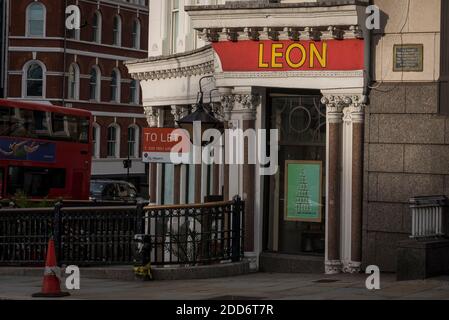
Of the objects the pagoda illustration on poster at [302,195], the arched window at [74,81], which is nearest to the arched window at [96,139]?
the arched window at [74,81]

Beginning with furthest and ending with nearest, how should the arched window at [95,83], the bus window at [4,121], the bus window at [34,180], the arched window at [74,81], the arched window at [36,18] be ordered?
1. the arched window at [95,83]
2. the arched window at [74,81]
3. the arched window at [36,18]
4. the bus window at [34,180]
5. the bus window at [4,121]

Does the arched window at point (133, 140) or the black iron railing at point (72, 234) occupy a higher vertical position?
the arched window at point (133, 140)

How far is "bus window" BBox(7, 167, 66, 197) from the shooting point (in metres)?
35.7

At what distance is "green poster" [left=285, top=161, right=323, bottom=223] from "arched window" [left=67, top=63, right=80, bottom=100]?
5067 centimetres

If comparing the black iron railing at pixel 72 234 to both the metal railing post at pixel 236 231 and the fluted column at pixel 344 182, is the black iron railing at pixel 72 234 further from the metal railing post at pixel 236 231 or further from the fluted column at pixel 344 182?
the fluted column at pixel 344 182

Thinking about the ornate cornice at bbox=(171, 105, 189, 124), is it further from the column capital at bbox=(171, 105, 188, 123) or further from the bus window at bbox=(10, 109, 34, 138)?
the bus window at bbox=(10, 109, 34, 138)

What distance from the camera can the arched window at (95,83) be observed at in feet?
236

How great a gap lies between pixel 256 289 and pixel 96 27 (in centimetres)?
5802

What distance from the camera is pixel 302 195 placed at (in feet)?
66.2

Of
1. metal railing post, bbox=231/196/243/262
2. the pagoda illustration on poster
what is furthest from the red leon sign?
metal railing post, bbox=231/196/243/262

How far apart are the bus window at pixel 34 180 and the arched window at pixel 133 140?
36328 millimetres

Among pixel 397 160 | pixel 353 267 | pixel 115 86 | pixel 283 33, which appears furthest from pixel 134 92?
pixel 397 160

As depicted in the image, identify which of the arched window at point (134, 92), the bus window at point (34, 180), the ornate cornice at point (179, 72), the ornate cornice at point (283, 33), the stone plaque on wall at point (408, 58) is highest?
the arched window at point (134, 92)

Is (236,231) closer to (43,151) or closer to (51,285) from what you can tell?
(51,285)
